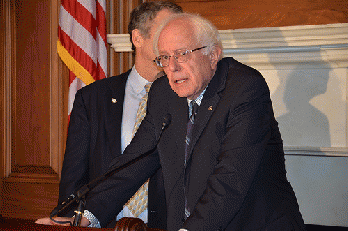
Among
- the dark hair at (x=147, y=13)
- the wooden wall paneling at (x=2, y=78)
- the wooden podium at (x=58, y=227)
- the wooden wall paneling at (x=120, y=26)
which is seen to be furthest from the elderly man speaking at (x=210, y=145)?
the wooden wall paneling at (x=2, y=78)

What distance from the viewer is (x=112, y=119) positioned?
8.20 feet

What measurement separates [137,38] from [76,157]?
2.89 ft

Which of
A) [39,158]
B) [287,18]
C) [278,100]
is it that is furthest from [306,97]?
[39,158]

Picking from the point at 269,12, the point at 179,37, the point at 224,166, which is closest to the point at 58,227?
the point at 224,166

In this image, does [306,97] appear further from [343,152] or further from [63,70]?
[63,70]

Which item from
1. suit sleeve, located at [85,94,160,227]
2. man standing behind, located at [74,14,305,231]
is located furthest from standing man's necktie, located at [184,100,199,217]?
suit sleeve, located at [85,94,160,227]

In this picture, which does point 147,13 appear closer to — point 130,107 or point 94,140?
point 130,107

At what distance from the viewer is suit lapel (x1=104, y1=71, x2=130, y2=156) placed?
8.04 ft

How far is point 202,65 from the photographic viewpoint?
1801mm

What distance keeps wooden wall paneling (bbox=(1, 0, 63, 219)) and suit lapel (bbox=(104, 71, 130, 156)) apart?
3.63ft

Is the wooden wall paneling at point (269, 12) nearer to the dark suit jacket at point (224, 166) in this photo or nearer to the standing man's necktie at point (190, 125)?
the dark suit jacket at point (224, 166)

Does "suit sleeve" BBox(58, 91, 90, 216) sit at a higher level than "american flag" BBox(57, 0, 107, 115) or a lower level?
lower

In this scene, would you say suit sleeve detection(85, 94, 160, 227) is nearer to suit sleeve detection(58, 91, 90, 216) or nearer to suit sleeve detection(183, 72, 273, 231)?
suit sleeve detection(183, 72, 273, 231)

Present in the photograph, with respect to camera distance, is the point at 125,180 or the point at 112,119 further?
the point at 112,119
